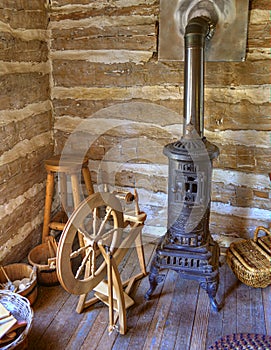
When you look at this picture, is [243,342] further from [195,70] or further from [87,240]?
[195,70]

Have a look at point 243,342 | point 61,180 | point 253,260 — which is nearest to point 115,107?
point 61,180

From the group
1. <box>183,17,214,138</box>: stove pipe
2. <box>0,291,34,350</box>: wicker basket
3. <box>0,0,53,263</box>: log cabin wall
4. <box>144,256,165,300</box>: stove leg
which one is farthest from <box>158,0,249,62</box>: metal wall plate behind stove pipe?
<box>0,291,34,350</box>: wicker basket

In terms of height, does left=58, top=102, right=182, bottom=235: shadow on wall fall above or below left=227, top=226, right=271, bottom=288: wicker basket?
above

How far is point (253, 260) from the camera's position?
104 inches

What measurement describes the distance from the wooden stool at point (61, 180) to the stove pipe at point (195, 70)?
927 millimetres

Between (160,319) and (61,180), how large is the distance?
1360 mm

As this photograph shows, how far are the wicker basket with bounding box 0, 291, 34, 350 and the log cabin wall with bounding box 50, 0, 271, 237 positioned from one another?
4.46ft

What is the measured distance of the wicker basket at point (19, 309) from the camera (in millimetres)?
2016

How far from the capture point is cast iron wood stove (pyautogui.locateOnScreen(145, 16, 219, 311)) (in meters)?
2.32

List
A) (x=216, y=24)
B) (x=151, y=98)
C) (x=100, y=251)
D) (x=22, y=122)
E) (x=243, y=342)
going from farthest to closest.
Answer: (x=151, y=98)
(x=22, y=122)
(x=216, y=24)
(x=100, y=251)
(x=243, y=342)

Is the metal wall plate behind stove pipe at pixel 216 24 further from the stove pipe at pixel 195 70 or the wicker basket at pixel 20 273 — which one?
the wicker basket at pixel 20 273

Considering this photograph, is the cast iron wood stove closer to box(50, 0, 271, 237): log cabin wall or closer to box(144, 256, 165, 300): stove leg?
box(144, 256, 165, 300): stove leg

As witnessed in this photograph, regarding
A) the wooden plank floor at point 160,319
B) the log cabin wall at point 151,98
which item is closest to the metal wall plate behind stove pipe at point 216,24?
the log cabin wall at point 151,98

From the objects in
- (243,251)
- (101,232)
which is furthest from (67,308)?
(243,251)
